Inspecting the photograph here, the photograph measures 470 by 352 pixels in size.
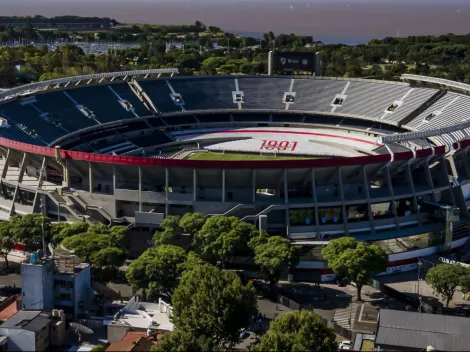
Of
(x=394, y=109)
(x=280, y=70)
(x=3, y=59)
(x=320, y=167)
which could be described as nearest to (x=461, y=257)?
(x=320, y=167)

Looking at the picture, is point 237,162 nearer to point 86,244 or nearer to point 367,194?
point 367,194

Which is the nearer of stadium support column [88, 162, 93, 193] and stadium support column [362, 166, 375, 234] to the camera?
stadium support column [362, 166, 375, 234]

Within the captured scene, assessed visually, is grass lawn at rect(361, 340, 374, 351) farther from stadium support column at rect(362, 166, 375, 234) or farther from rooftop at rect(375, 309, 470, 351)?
stadium support column at rect(362, 166, 375, 234)

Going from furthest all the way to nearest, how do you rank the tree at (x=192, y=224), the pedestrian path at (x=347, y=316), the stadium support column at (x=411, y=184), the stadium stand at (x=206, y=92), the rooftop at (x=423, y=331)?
the stadium stand at (x=206, y=92), the stadium support column at (x=411, y=184), the tree at (x=192, y=224), the pedestrian path at (x=347, y=316), the rooftop at (x=423, y=331)

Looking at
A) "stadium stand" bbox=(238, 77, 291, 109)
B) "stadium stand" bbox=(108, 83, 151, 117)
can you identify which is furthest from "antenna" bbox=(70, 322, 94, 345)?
"stadium stand" bbox=(238, 77, 291, 109)

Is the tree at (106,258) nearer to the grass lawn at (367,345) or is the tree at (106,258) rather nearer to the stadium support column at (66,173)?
the stadium support column at (66,173)

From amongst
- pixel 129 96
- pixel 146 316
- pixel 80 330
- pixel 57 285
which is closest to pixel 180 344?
pixel 146 316

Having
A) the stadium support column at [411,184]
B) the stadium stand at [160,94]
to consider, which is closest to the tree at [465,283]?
the stadium support column at [411,184]
